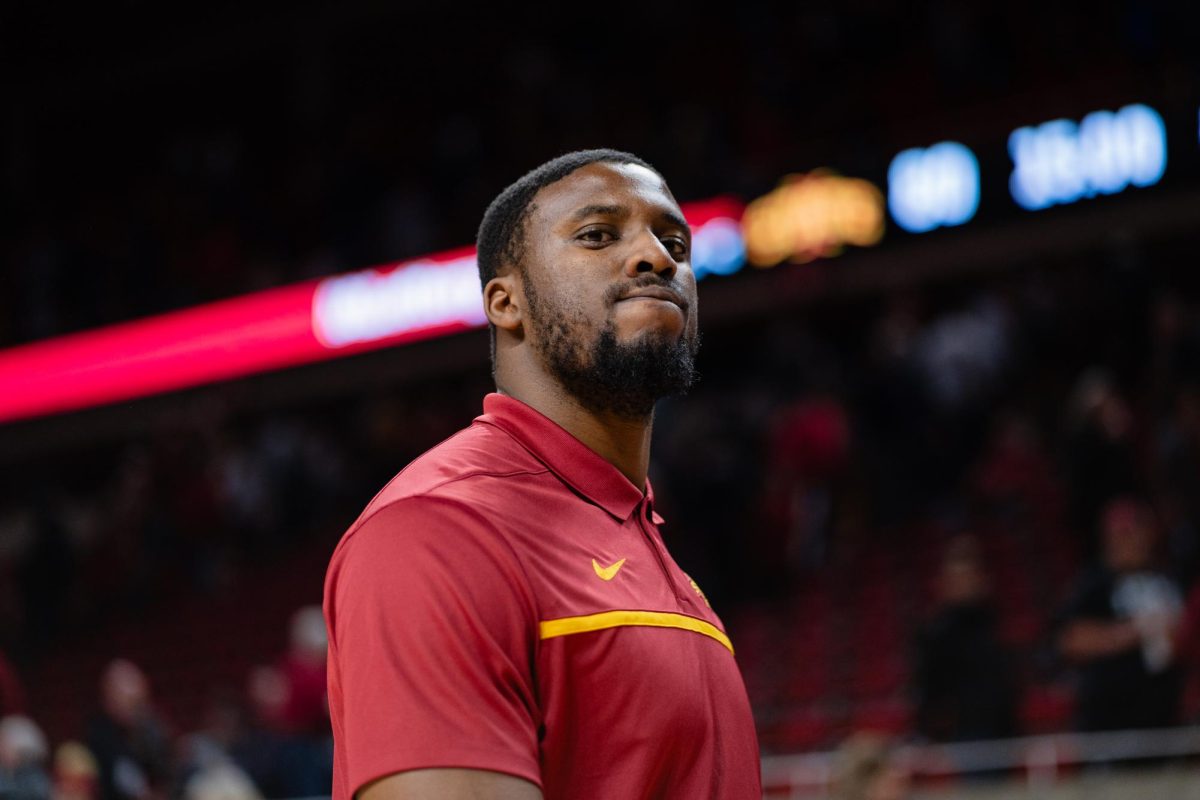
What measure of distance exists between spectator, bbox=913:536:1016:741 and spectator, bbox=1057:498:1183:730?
32cm

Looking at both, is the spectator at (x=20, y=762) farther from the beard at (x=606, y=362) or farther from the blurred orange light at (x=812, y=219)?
the blurred orange light at (x=812, y=219)

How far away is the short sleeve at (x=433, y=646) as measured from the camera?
150 cm

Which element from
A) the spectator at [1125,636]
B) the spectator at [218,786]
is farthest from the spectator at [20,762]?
the spectator at [1125,636]

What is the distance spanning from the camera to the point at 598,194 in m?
1.90

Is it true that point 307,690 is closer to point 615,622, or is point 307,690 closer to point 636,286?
point 636,286

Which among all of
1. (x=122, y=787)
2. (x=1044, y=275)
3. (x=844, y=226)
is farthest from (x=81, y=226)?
(x=122, y=787)

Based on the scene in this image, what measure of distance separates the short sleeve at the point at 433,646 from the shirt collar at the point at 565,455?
0.23 meters

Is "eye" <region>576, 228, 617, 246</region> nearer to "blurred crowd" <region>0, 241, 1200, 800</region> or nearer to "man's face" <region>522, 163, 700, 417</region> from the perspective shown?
"man's face" <region>522, 163, 700, 417</region>

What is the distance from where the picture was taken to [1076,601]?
627cm

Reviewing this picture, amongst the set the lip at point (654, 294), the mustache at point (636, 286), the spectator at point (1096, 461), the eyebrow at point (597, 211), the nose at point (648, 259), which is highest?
the eyebrow at point (597, 211)

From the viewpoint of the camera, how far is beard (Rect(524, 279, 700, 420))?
1849 mm

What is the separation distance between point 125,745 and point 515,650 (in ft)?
19.0

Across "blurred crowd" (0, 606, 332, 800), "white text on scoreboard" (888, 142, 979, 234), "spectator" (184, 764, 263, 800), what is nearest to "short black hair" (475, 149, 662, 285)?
"blurred crowd" (0, 606, 332, 800)

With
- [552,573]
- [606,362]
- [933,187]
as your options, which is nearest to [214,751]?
[933,187]
